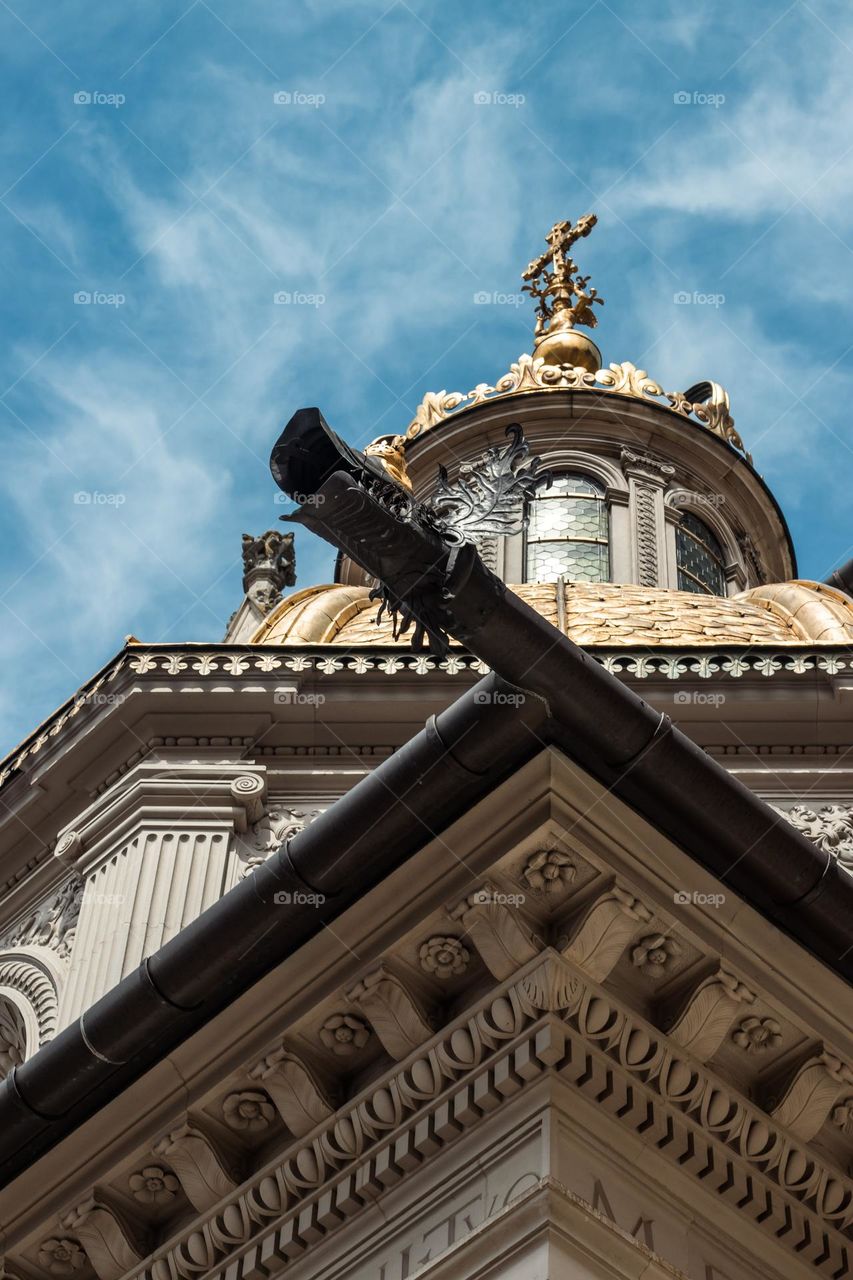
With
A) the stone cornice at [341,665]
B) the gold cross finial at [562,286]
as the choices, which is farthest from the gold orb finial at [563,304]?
the stone cornice at [341,665]

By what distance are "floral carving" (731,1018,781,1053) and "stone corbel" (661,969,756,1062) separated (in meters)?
0.08

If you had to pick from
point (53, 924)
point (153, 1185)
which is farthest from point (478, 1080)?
point (53, 924)

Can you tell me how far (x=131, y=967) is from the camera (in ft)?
53.1

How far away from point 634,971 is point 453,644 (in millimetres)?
9785

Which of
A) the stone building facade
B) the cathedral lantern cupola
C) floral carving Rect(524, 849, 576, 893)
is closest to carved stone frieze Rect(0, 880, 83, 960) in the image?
the stone building facade

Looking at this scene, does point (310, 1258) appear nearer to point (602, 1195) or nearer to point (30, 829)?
point (602, 1195)

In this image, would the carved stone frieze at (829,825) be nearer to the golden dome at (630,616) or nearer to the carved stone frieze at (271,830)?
the carved stone frieze at (271,830)

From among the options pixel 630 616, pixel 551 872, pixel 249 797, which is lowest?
pixel 551 872

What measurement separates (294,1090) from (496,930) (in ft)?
3.64

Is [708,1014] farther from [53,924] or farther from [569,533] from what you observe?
[569,533]

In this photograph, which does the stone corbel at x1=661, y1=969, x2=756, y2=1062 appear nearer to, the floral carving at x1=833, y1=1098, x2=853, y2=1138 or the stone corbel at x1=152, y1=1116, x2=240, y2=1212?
the floral carving at x1=833, y1=1098, x2=853, y2=1138

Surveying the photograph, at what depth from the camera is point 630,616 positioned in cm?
2241

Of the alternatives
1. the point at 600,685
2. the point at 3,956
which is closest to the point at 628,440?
the point at 3,956

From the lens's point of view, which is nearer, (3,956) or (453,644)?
(3,956)
